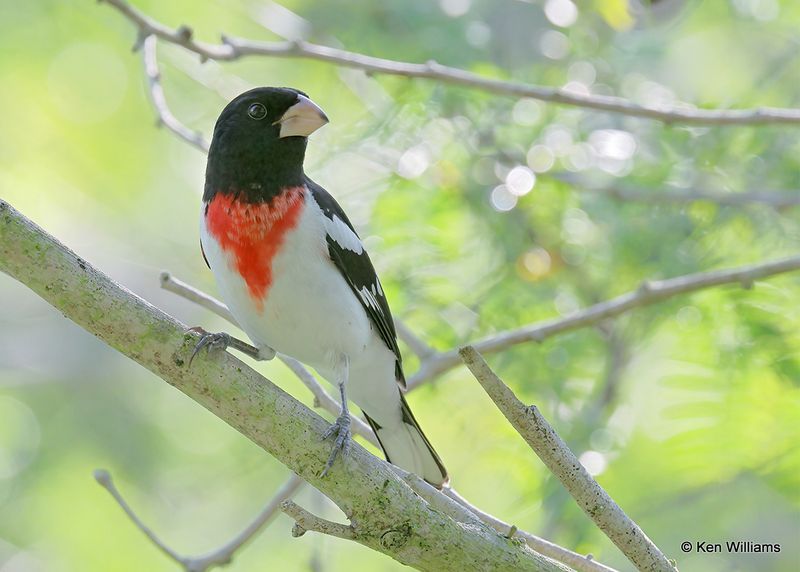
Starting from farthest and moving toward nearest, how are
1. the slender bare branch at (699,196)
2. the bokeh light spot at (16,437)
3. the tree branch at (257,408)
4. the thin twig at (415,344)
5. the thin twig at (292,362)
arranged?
the bokeh light spot at (16,437) → the slender bare branch at (699,196) → the thin twig at (415,344) → the thin twig at (292,362) → the tree branch at (257,408)

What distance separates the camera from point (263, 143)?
4227mm

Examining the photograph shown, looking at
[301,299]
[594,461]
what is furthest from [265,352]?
[594,461]

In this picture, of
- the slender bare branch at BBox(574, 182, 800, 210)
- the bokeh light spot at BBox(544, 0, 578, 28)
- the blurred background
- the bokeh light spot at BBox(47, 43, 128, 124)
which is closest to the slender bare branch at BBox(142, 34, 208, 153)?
the blurred background

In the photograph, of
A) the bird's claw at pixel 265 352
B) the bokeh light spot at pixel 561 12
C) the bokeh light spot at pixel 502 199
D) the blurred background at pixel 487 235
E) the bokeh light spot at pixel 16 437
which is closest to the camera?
the bird's claw at pixel 265 352

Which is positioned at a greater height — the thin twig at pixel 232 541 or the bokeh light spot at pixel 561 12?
the bokeh light spot at pixel 561 12

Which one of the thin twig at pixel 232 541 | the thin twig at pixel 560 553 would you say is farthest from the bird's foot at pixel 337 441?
the thin twig at pixel 232 541

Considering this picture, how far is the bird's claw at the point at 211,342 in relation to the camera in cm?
300

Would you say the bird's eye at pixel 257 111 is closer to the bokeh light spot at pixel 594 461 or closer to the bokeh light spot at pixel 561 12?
the bokeh light spot at pixel 594 461

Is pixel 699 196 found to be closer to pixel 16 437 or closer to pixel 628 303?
pixel 628 303

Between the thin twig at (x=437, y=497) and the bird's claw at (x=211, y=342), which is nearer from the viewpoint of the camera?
the bird's claw at (x=211, y=342)

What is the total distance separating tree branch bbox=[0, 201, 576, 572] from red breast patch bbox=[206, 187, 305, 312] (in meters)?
0.99

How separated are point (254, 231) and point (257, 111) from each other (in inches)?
22.8

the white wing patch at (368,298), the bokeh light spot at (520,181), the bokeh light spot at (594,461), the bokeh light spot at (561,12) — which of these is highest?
the bokeh light spot at (561,12)

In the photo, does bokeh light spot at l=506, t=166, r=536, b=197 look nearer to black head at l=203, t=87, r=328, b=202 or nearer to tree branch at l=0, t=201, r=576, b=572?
black head at l=203, t=87, r=328, b=202
